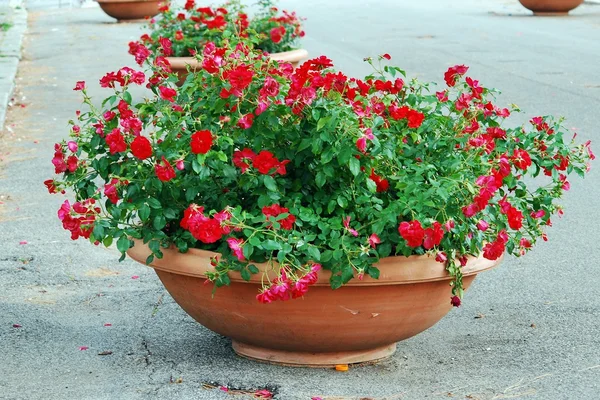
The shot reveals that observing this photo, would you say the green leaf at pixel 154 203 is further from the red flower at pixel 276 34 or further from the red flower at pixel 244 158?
the red flower at pixel 276 34

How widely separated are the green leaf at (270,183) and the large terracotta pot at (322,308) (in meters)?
0.25

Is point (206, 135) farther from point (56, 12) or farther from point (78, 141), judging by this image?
point (56, 12)

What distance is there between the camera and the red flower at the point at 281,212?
3322 mm

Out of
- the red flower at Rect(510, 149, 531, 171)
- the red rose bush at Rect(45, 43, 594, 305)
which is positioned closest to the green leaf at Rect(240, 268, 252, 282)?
the red rose bush at Rect(45, 43, 594, 305)

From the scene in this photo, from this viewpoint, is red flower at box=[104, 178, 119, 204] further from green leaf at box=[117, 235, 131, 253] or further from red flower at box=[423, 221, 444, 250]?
red flower at box=[423, 221, 444, 250]

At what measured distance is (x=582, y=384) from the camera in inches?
142

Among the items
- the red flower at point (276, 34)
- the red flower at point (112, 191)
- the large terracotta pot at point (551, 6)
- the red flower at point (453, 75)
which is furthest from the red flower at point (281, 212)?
the large terracotta pot at point (551, 6)

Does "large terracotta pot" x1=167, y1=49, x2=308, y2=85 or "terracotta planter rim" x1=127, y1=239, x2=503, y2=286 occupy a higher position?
"terracotta planter rim" x1=127, y1=239, x2=503, y2=286

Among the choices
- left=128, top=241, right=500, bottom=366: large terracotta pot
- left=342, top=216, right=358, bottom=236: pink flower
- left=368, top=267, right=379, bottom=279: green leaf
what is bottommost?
left=128, top=241, right=500, bottom=366: large terracotta pot

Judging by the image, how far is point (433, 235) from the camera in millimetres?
3248

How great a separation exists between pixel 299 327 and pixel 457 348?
31.1 inches

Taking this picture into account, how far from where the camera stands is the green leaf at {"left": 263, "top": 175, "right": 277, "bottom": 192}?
11.2 ft

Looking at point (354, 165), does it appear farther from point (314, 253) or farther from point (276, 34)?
point (276, 34)

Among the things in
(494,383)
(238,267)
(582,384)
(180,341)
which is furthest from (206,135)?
(582,384)
